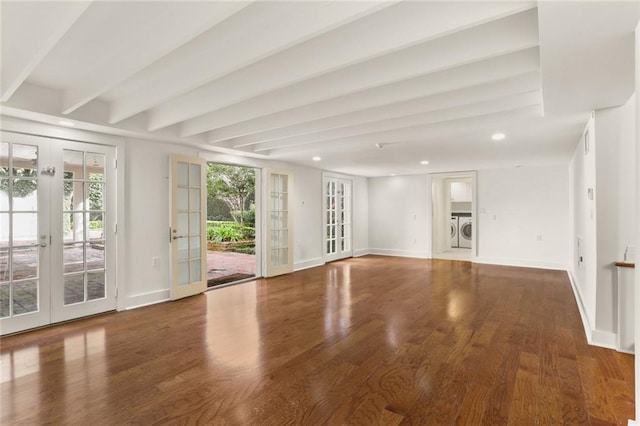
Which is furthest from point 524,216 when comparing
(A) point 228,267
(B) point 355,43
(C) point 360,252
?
(A) point 228,267

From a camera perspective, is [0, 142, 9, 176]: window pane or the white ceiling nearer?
the white ceiling

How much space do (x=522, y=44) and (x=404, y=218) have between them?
679 centimetres

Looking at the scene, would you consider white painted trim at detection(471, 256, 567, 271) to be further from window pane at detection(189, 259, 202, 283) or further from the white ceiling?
window pane at detection(189, 259, 202, 283)

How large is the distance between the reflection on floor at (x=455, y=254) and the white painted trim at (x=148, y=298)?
6.27 meters

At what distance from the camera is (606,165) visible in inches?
115

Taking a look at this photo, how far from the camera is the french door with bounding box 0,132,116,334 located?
3.27m

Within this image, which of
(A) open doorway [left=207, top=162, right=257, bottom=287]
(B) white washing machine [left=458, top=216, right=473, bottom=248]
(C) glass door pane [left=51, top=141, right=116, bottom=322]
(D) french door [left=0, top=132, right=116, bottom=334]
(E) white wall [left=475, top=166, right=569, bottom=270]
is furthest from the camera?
(A) open doorway [left=207, top=162, right=257, bottom=287]

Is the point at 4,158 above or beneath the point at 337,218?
above

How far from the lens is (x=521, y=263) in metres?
6.94

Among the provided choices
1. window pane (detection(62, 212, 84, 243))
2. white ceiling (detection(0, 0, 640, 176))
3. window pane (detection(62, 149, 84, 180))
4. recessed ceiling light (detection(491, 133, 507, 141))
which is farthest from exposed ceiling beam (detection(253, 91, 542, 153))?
window pane (detection(62, 212, 84, 243))

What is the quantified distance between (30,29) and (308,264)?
5.76 metres

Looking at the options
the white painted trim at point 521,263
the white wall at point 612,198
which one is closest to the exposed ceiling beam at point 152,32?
the white wall at point 612,198

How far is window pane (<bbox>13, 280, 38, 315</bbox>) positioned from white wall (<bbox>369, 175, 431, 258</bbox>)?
7.30 metres

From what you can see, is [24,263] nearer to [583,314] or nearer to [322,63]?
[322,63]
